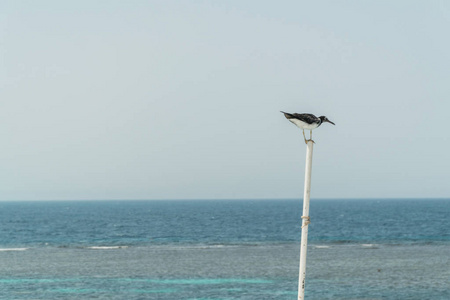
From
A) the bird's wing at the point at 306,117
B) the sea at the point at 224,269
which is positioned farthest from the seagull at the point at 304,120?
the sea at the point at 224,269

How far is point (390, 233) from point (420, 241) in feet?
65.4

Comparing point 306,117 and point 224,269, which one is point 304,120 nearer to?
point 306,117

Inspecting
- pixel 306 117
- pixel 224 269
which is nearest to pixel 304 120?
pixel 306 117

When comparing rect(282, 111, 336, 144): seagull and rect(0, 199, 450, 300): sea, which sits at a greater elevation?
rect(282, 111, 336, 144): seagull

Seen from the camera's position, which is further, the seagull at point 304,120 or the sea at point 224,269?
the sea at point 224,269

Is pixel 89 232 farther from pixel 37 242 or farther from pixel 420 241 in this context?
pixel 420 241

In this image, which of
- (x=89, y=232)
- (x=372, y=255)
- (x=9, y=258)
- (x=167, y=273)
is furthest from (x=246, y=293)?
(x=89, y=232)

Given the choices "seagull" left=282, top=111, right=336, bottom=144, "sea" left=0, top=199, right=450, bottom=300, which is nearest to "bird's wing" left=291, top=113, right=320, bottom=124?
"seagull" left=282, top=111, right=336, bottom=144

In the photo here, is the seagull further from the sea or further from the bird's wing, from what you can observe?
the sea

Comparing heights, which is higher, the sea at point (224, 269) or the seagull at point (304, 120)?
the seagull at point (304, 120)

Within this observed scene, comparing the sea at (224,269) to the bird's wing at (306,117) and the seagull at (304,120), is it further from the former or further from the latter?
the bird's wing at (306,117)

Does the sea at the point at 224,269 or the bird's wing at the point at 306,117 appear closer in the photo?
the bird's wing at the point at 306,117

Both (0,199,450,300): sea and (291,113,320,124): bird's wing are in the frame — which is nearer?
(291,113,320,124): bird's wing

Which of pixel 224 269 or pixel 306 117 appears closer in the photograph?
pixel 306 117
